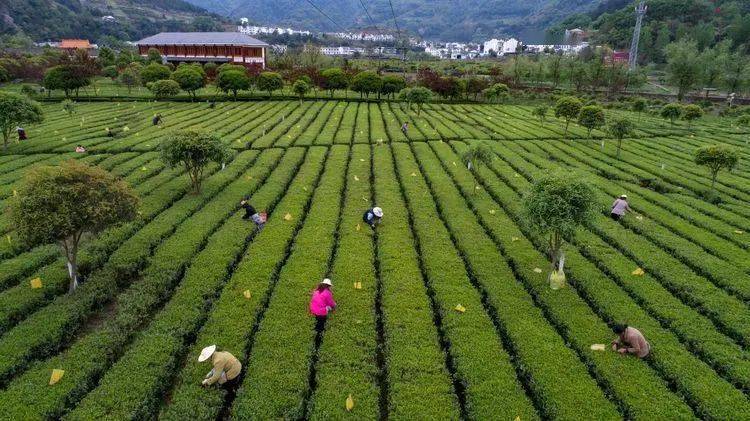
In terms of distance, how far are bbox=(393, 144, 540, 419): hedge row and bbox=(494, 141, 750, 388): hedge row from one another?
3934 millimetres

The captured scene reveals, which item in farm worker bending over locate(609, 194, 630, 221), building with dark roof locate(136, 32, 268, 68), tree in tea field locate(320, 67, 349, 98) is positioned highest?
building with dark roof locate(136, 32, 268, 68)

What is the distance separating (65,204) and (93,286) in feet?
9.28

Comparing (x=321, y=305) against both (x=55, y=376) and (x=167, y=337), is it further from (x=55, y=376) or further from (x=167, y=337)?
(x=55, y=376)

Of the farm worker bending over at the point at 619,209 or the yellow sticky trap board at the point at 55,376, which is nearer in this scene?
the yellow sticky trap board at the point at 55,376

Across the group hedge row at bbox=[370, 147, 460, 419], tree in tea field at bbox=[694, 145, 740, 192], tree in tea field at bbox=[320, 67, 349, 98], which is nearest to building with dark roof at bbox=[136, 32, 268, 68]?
tree in tea field at bbox=[320, 67, 349, 98]

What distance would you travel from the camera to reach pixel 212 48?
97000 millimetres

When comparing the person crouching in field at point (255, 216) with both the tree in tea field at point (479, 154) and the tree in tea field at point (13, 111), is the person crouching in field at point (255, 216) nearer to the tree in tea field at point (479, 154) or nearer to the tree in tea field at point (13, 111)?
the tree in tea field at point (479, 154)

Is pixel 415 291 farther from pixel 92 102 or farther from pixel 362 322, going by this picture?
pixel 92 102

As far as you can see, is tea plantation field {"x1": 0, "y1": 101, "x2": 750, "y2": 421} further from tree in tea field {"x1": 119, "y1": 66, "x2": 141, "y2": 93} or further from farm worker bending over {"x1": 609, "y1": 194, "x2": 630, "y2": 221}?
tree in tea field {"x1": 119, "y1": 66, "x2": 141, "y2": 93}

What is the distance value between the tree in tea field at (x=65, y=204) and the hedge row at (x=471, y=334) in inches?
413

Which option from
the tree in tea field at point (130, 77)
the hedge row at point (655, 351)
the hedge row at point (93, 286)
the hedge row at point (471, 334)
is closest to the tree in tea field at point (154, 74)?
the tree in tea field at point (130, 77)

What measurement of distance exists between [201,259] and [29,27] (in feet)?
572

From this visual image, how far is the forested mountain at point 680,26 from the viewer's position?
104 m

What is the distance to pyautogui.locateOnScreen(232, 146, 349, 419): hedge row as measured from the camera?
9359mm
